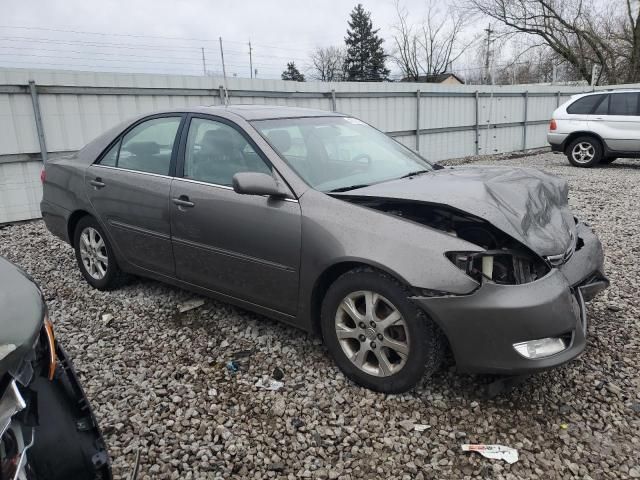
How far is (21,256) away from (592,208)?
24.8 ft

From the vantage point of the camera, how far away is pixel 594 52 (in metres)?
28.9

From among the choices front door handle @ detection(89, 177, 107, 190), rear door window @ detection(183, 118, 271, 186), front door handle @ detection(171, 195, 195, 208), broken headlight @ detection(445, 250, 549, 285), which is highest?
rear door window @ detection(183, 118, 271, 186)

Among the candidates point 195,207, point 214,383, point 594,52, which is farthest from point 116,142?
point 594,52

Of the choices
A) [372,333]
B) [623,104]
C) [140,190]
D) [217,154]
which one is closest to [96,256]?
[140,190]

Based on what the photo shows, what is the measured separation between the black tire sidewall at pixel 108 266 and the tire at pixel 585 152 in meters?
11.1

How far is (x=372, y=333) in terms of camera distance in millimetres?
2691

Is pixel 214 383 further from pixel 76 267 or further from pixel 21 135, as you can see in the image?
pixel 21 135

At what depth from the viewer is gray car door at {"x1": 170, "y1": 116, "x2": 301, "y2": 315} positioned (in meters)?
2.98

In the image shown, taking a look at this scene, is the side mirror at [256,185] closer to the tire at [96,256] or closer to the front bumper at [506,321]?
the front bumper at [506,321]

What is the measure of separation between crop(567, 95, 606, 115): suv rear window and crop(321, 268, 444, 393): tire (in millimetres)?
11048

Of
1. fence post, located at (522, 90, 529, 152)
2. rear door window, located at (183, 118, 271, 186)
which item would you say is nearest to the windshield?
rear door window, located at (183, 118, 271, 186)

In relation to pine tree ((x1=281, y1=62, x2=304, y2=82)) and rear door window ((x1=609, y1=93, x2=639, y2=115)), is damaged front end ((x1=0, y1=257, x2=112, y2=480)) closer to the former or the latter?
rear door window ((x1=609, y1=93, x2=639, y2=115))

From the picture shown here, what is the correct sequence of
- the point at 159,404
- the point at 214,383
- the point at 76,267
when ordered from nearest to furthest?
the point at 159,404 → the point at 214,383 → the point at 76,267

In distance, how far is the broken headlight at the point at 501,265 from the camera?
2467mm
